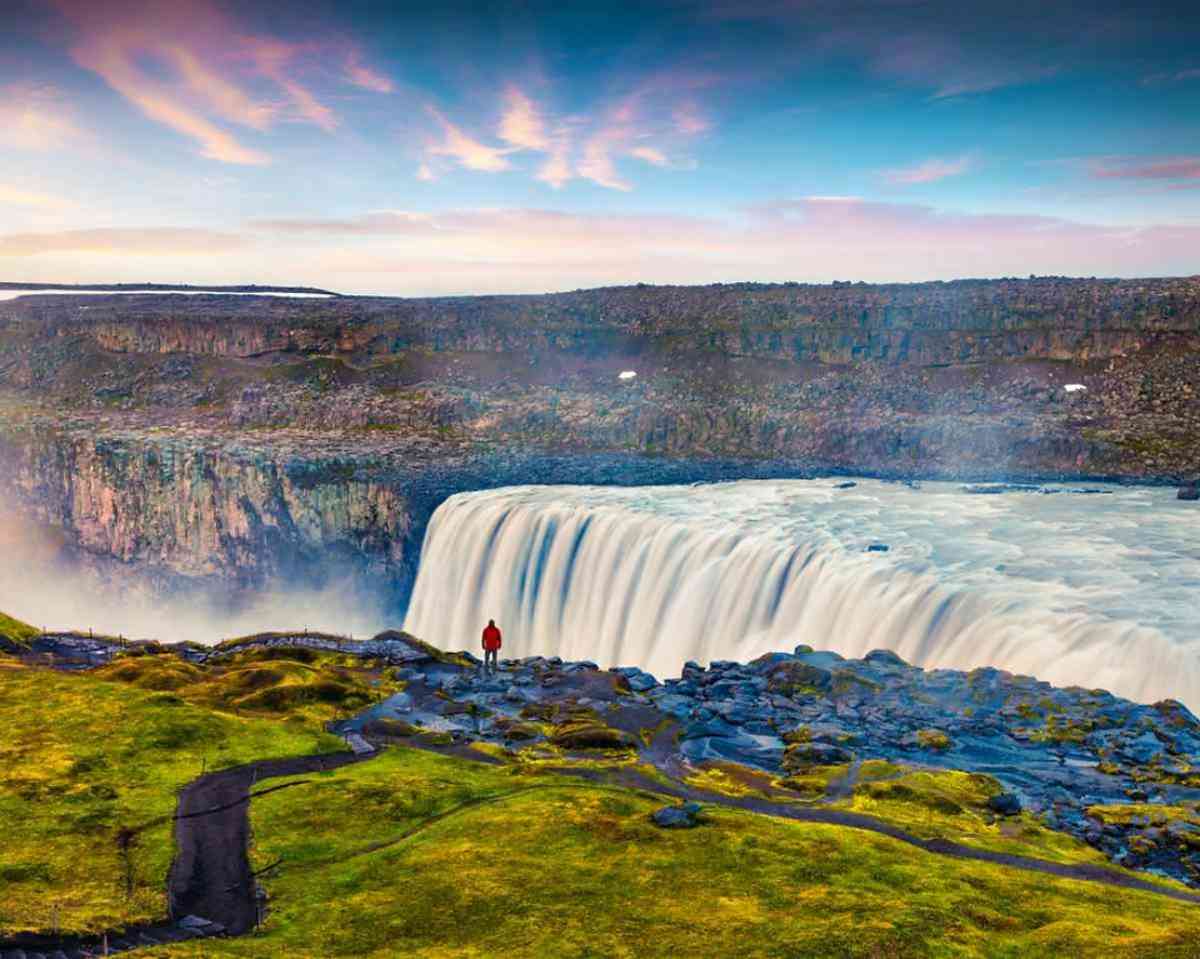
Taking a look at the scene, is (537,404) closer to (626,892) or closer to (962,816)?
(962,816)

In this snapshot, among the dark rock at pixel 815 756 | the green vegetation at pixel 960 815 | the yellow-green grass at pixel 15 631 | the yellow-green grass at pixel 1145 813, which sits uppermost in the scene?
the yellow-green grass at pixel 1145 813

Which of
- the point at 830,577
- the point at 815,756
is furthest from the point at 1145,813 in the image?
the point at 830,577

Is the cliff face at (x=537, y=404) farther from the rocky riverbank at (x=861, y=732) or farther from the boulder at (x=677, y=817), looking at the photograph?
the boulder at (x=677, y=817)

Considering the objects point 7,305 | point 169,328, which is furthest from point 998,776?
point 7,305

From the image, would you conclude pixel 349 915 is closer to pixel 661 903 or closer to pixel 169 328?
pixel 661 903

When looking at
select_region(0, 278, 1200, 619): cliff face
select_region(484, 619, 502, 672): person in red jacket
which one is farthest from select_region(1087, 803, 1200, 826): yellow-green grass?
select_region(0, 278, 1200, 619): cliff face

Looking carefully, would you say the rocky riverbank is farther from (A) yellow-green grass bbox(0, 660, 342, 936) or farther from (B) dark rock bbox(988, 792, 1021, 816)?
(A) yellow-green grass bbox(0, 660, 342, 936)

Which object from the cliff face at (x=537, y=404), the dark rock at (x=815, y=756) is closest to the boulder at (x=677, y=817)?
the dark rock at (x=815, y=756)
